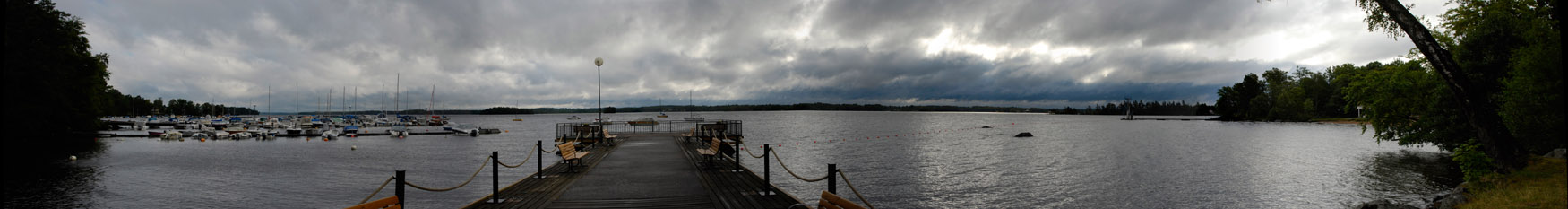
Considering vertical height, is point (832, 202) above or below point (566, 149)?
below

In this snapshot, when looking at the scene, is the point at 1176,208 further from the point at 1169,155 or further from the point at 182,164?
the point at 182,164

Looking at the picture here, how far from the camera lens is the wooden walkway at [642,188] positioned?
9000mm

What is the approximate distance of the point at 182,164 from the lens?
28.2 metres

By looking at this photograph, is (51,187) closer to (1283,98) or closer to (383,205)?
(383,205)

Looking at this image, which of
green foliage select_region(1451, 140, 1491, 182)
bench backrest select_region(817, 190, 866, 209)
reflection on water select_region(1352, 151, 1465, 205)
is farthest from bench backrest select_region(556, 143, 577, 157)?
reflection on water select_region(1352, 151, 1465, 205)

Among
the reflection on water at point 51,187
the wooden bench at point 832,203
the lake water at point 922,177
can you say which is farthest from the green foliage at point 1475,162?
the reflection on water at point 51,187

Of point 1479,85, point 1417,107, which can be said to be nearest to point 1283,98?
point 1417,107

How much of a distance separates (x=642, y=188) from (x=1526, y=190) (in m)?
17.3

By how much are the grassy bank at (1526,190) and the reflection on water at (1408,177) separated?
2.93m

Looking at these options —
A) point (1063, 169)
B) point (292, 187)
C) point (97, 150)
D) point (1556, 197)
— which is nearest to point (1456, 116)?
point (1063, 169)

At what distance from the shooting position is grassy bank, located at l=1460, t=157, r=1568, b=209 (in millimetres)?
10602

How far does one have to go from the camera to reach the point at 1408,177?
22734 mm

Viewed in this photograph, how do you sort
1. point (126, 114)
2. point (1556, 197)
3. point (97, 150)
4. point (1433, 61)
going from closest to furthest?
1. point (1556, 197)
2. point (1433, 61)
3. point (97, 150)
4. point (126, 114)

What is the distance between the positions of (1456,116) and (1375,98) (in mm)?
4945
